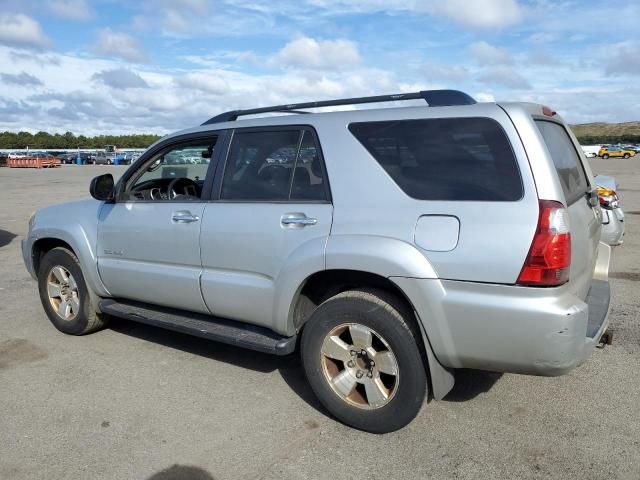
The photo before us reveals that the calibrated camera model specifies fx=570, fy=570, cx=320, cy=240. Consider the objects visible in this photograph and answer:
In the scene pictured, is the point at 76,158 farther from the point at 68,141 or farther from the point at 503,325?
the point at 503,325

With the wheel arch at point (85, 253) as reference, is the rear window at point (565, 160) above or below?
above

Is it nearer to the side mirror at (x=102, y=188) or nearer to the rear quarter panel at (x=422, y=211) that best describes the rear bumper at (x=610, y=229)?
the rear quarter panel at (x=422, y=211)

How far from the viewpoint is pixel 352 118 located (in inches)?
139

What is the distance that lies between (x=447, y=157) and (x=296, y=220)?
0.99 m

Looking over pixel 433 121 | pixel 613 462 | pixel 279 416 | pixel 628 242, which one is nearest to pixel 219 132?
pixel 433 121

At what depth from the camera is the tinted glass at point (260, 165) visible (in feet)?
12.4

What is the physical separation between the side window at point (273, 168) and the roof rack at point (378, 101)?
1.13 feet

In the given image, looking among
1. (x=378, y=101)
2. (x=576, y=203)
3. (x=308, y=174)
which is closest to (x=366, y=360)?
(x=308, y=174)

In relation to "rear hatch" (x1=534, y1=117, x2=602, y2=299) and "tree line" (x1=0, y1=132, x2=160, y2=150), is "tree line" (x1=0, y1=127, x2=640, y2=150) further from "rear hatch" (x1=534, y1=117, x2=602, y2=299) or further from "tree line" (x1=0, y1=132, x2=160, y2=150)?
"rear hatch" (x1=534, y1=117, x2=602, y2=299)

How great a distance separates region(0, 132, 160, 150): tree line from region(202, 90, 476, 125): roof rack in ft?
353

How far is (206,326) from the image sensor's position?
4.07 metres

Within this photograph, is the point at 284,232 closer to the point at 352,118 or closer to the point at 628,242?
the point at 352,118

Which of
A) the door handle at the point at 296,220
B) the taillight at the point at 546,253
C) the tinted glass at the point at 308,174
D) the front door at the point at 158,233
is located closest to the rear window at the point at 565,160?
the taillight at the point at 546,253

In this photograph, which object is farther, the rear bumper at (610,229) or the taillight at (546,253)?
the rear bumper at (610,229)
